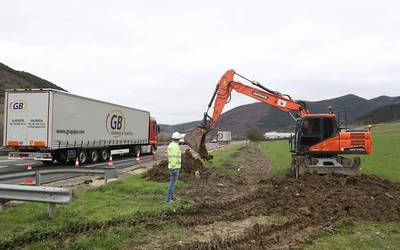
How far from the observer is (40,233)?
8578 mm

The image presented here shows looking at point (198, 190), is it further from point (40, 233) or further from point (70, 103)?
point (70, 103)

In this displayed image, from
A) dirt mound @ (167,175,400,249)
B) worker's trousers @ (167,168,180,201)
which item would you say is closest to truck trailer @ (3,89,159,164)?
dirt mound @ (167,175,400,249)

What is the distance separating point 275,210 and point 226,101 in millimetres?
11954

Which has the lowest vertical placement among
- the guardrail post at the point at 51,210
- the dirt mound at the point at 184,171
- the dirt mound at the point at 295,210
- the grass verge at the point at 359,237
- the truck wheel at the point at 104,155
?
the grass verge at the point at 359,237

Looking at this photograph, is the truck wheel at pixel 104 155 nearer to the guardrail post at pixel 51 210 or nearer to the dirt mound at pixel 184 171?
the dirt mound at pixel 184 171

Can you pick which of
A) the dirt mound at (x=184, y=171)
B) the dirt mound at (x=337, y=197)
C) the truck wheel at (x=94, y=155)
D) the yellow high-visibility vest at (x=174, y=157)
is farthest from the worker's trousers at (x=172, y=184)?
the truck wheel at (x=94, y=155)

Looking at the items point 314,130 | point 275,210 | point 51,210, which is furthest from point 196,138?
point 51,210

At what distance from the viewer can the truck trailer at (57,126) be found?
25234mm

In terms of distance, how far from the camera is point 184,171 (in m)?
19.2

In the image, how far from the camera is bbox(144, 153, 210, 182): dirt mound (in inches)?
698

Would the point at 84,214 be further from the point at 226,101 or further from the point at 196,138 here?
the point at 226,101

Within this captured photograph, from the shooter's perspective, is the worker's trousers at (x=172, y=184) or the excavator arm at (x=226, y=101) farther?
the excavator arm at (x=226, y=101)

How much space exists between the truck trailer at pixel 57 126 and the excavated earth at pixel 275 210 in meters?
11.0

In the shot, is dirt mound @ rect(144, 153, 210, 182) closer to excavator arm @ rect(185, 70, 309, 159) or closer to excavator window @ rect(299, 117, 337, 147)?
excavator arm @ rect(185, 70, 309, 159)
